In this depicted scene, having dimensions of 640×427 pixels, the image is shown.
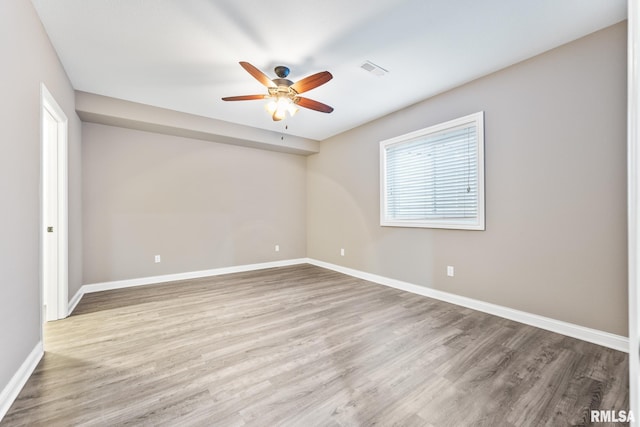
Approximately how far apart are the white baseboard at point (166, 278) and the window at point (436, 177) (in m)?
2.49

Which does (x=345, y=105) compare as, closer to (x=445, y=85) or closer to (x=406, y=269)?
(x=445, y=85)

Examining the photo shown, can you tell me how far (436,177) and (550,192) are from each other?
1211 millimetres

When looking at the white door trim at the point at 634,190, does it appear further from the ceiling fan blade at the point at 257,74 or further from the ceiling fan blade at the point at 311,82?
the ceiling fan blade at the point at 257,74

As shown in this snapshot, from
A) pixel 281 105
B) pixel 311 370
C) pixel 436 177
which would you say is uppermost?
pixel 281 105

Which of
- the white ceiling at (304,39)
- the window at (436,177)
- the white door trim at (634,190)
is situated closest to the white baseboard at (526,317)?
the window at (436,177)

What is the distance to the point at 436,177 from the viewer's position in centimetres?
354

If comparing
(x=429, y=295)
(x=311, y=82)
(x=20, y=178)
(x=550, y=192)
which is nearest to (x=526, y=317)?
(x=429, y=295)

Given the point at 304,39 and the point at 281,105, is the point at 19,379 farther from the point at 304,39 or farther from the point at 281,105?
the point at 304,39

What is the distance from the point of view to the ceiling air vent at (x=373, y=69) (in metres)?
2.77

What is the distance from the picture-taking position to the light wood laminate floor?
1558mm

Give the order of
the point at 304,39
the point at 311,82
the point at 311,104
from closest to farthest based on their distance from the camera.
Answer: the point at 304,39 → the point at 311,82 → the point at 311,104

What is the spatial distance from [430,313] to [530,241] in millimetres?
1227

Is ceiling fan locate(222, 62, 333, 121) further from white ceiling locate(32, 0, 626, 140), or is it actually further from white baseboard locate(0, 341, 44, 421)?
white baseboard locate(0, 341, 44, 421)

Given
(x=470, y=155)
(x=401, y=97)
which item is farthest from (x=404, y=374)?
(x=401, y=97)
